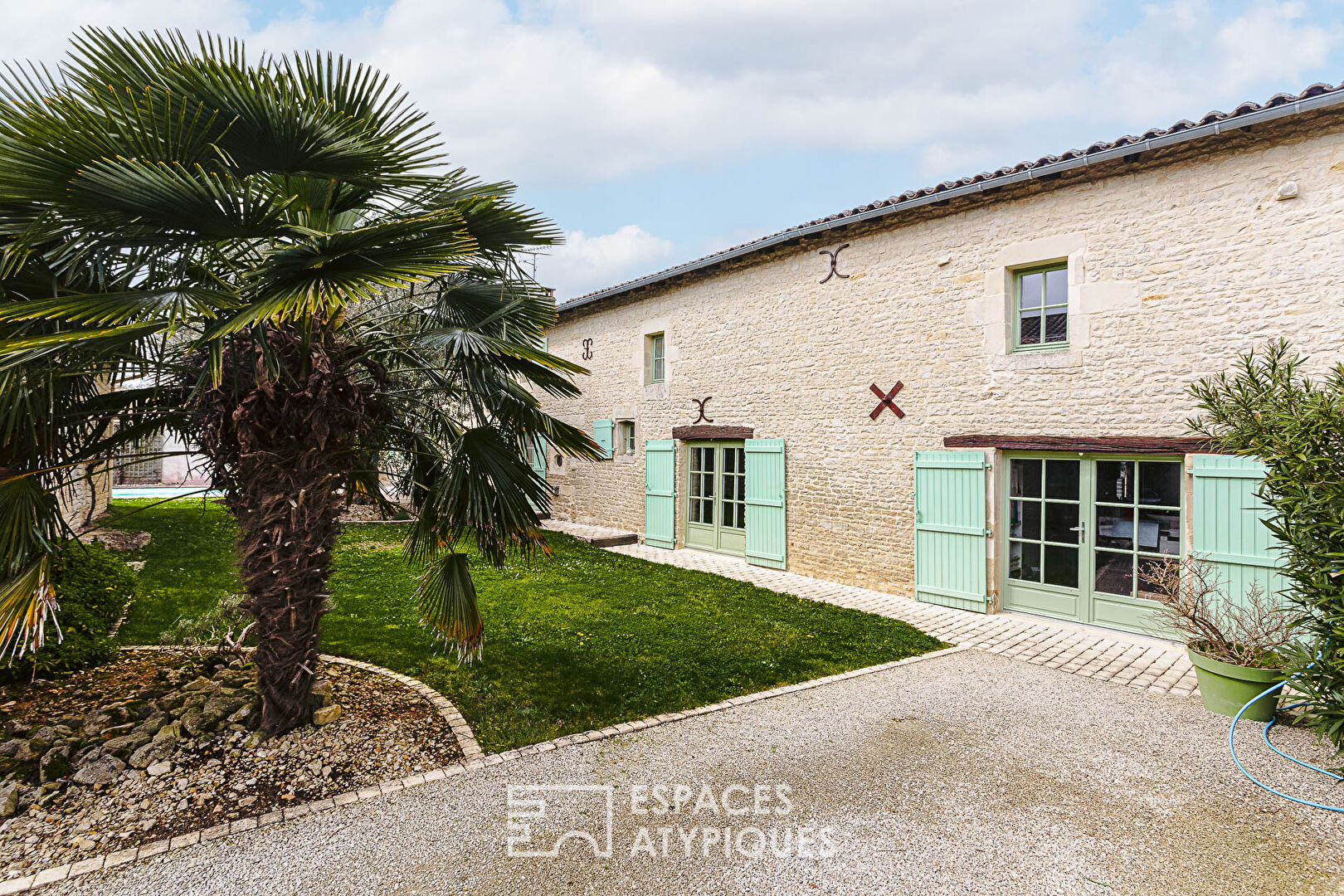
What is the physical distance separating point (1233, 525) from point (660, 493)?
23.5 feet

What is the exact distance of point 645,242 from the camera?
182ft

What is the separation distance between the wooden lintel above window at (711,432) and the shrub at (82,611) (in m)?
6.73

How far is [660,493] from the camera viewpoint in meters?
10.7

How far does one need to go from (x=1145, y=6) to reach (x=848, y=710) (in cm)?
680

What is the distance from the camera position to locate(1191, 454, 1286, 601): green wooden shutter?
507 cm

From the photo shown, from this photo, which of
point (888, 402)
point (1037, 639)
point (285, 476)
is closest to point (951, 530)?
point (1037, 639)

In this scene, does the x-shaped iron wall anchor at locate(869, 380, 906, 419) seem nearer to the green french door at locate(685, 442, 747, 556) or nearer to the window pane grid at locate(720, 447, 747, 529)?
the green french door at locate(685, 442, 747, 556)

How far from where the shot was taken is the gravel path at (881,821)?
2.58 metres

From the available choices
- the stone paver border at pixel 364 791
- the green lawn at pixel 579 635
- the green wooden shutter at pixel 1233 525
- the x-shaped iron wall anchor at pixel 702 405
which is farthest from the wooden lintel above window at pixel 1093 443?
the x-shaped iron wall anchor at pixel 702 405

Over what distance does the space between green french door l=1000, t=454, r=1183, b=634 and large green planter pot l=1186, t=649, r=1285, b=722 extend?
4.84 feet

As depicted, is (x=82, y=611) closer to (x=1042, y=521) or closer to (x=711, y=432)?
(x=711, y=432)

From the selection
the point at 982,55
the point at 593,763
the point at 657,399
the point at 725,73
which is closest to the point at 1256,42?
the point at 982,55

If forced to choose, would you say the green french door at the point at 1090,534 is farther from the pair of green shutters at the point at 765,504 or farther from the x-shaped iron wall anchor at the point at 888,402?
the pair of green shutters at the point at 765,504

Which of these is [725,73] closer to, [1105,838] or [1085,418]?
[1085,418]
